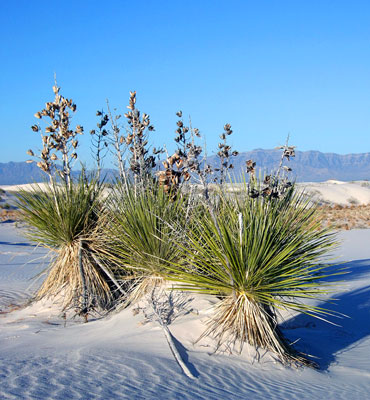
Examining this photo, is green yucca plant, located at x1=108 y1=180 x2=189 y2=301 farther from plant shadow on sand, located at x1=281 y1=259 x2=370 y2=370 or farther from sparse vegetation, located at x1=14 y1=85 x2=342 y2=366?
plant shadow on sand, located at x1=281 y1=259 x2=370 y2=370

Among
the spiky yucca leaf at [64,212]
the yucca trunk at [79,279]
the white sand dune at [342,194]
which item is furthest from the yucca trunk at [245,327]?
the white sand dune at [342,194]

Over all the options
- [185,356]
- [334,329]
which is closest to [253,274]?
[185,356]

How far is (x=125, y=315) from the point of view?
5246 millimetres

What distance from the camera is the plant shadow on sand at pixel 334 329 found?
5574 millimetres

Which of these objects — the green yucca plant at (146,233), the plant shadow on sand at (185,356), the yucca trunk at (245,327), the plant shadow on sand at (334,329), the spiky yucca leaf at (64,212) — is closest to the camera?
the plant shadow on sand at (185,356)

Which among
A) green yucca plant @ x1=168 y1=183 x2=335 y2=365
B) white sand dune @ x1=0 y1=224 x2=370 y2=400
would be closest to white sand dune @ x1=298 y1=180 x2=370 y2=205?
white sand dune @ x1=0 y1=224 x2=370 y2=400

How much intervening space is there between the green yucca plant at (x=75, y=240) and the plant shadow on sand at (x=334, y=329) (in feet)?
8.53

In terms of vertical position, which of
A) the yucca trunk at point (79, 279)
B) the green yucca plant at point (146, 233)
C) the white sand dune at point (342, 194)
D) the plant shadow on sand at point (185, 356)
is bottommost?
the white sand dune at point (342, 194)

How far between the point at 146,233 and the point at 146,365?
1820 mm

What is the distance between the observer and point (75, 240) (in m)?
6.29

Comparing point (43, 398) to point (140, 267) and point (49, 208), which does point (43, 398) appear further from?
point (49, 208)

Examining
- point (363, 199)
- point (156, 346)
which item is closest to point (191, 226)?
point (156, 346)

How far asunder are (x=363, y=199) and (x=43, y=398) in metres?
47.5

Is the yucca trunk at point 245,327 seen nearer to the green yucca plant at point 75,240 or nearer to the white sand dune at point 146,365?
the white sand dune at point 146,365
